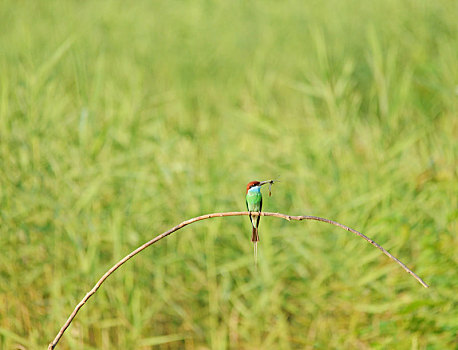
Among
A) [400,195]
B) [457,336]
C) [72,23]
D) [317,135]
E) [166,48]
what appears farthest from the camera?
[166,48]

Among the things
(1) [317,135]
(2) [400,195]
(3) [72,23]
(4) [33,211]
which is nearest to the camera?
(4) [33,211]

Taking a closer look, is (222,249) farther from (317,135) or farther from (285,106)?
(285,106)

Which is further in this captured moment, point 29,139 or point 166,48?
point 166,48

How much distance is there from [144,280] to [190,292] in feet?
0.71

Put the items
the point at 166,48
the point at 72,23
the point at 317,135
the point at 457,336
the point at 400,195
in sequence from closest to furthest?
the point at 457,336 → the point at 400,195 → the point at 317,135 → the point at 72,23 → the point at 166,48

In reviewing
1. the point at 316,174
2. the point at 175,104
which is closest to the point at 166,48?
the point at 175,104

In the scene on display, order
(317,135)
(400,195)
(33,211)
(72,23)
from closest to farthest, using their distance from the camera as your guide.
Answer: (33,211), (400,195), (317,135), (72,23)

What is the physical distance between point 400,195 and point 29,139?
1.60 meters

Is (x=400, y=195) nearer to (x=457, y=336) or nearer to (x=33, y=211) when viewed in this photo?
(x=457, y=336)

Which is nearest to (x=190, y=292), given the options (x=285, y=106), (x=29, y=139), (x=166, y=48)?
(x=29, y=139)

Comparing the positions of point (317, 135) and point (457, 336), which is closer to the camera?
point (457, 336)

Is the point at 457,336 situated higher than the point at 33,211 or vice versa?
the point at 33,211

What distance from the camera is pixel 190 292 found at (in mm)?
3053

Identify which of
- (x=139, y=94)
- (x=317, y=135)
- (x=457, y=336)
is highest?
(x=139, y=94)
